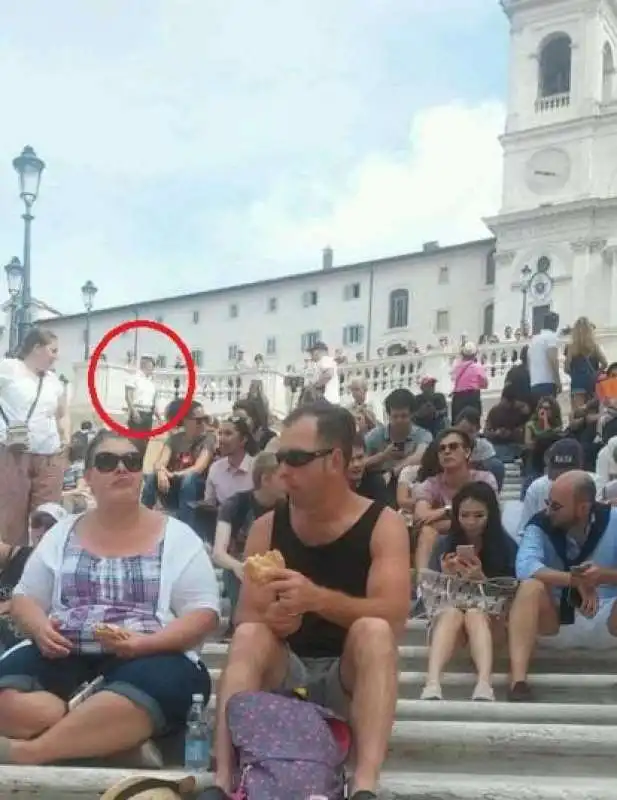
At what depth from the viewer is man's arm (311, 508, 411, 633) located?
11.8 ft

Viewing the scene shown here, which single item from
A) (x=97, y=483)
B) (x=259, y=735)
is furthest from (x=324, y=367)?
(x=259, y=735)

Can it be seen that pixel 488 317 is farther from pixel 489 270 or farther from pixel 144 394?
pixel 144 394

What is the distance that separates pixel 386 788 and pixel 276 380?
2397cm

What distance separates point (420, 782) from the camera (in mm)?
3639

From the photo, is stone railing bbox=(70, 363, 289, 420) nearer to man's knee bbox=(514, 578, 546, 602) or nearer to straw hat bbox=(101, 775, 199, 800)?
man's knee bbox=(514, 578, 546, 602)

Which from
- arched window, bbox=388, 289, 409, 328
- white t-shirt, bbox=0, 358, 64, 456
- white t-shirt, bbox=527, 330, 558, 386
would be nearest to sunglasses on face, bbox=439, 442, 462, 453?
white t-shirt, bbox=0, 358, 64, 456

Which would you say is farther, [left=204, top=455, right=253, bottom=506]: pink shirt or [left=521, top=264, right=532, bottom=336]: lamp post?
[left=521, top=264, right=532, bottom=336]: lamp post

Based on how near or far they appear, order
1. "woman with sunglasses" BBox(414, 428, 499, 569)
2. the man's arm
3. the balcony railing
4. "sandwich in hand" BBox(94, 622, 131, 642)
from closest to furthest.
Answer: the man's arm < "sandwich in hand" BBox(94, 622, 131, 642) < "woman with sunglasses" BBox(414, 428, 499, 569) < the balcony railing

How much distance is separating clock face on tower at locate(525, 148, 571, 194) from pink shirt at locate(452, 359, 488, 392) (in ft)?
106

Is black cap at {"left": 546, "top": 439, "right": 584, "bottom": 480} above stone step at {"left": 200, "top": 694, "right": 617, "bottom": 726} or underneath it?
above

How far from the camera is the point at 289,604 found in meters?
3.54

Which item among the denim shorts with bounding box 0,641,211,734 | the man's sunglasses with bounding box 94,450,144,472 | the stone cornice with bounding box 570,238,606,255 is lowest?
the denim shorts with bounding box 0,641,211,734

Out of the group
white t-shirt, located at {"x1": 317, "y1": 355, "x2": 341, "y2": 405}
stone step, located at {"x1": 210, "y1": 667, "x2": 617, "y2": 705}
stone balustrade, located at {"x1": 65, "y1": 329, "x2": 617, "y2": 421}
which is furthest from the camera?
stone balustrade, located at {"x1": 65, "y1": 329, "x2": 617, "y2": 421}

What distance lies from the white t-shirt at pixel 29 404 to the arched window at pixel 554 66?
41.5m
